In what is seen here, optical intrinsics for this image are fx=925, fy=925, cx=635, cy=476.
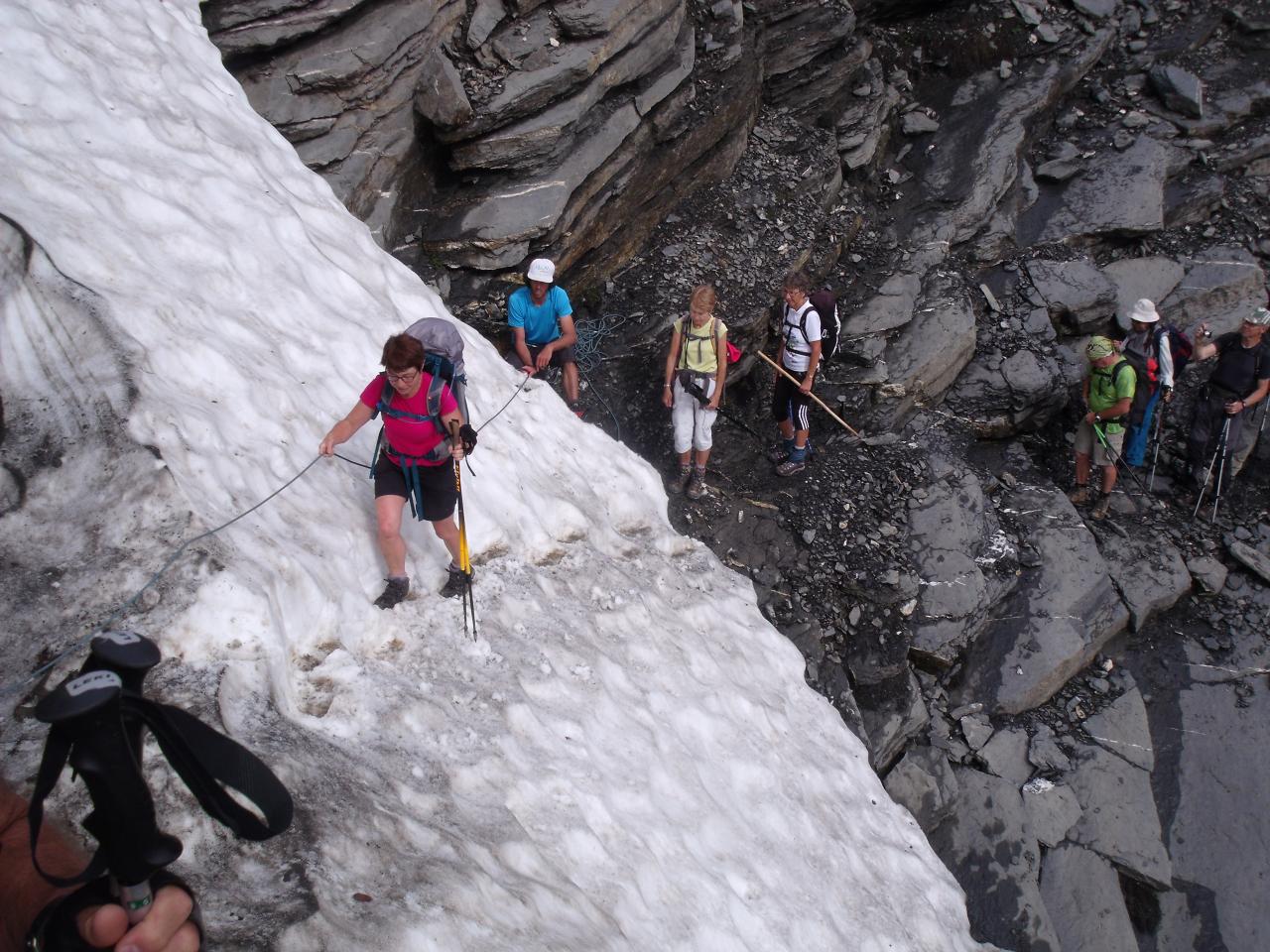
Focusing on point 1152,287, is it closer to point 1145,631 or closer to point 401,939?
point 1145,631

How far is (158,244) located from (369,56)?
4.42 meters

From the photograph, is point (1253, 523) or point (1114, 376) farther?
point (1253, 523)

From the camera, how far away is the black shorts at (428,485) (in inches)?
246

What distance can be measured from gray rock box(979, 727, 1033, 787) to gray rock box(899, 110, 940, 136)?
11836mm

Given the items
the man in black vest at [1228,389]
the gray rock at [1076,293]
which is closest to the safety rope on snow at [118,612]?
the man in black vest at [1228,389]

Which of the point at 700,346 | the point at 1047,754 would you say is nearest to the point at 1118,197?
the point at 1047,754

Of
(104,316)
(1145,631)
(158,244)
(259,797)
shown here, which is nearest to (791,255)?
(1145,631)

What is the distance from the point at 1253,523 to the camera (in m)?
14.7

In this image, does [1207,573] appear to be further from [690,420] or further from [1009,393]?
[690,420]

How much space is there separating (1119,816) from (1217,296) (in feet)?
32.9

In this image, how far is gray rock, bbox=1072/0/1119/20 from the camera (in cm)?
1933

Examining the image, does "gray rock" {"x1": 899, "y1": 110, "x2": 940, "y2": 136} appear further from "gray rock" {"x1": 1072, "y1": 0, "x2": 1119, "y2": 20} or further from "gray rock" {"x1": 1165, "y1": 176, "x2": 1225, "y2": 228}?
"gray rock" {"x1": 1165, "y1": 176, "x2": 1225, "y2": 228}

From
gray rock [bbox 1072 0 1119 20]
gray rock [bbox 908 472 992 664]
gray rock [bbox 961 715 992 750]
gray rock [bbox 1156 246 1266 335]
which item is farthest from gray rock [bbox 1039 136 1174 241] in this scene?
gray rock [bbox 961 715 992 750]

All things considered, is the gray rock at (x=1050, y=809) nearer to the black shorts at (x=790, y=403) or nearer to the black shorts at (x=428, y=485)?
the black shorts at (x=790, y=403)
